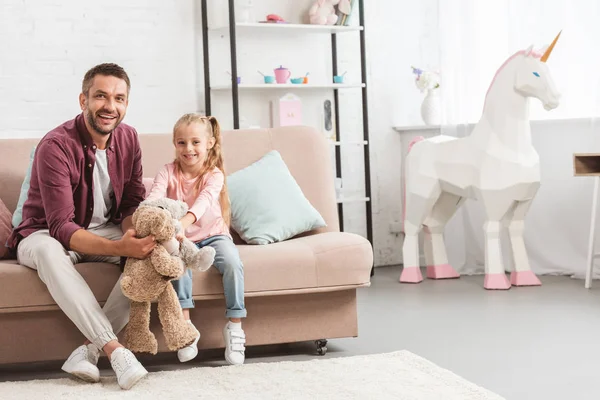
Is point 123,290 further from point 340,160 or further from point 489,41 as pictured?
point 489,41

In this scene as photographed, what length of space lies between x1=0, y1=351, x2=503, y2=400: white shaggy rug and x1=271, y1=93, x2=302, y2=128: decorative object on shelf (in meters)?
2.36

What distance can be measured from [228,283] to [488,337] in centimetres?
114

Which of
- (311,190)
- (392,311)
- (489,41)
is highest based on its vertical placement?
(489,41)

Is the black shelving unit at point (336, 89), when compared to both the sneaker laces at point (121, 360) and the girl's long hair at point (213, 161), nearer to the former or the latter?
the girl's long hair at point (213, 161)

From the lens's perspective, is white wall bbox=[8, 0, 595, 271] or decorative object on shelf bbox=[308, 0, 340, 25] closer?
white wall bbox=[8, 0, 595, 271]

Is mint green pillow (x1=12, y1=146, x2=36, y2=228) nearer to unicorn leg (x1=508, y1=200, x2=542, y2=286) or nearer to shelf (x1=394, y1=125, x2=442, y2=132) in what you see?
unicorn leg (x1=508, y1=200, x2=542, y2=286)

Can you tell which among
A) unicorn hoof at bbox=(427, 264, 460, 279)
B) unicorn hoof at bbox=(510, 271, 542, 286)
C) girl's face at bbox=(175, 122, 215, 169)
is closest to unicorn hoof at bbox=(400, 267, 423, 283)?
unicorn hoof at bbox=(427, 264, 460, 279)

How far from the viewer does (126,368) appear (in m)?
2.73

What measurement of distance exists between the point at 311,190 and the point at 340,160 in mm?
1773

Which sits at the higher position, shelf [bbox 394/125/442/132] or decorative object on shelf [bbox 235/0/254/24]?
decorative object on shelf [bbox 235/0/254/24]

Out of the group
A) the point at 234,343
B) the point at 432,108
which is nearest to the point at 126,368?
the point at 234,343

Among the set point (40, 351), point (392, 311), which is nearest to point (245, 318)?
point (40, 351)

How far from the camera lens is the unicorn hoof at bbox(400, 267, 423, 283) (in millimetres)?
4883

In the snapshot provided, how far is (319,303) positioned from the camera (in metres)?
3.21
